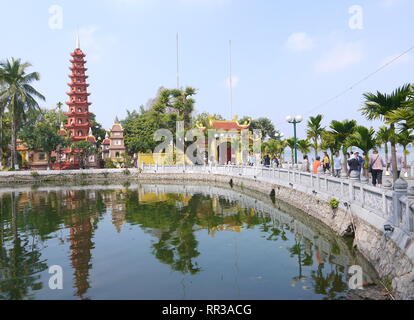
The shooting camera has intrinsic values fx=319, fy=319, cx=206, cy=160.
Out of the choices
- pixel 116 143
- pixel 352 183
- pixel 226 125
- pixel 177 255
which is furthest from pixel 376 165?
pixel 116 143

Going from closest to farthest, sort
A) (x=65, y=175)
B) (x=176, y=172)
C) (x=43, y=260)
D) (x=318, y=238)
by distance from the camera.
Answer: (x=43, y=260), (x=318, y=238), (x=176, y=172), (x=65, y=175)

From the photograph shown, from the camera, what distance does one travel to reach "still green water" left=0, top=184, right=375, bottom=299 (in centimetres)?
703

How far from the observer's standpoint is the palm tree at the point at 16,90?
3800cm

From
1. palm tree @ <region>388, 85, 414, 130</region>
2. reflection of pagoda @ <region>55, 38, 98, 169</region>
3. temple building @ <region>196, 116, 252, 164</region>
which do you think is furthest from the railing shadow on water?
reflection of pagoda @ <region>55, 38, 98, 169</region>

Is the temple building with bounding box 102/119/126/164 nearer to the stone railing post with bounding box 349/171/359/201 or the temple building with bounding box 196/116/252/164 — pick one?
the temple building with bounding box 196/116/252/164

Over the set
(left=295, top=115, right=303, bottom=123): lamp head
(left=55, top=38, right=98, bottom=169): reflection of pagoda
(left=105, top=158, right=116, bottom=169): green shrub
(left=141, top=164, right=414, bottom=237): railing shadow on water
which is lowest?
(left=141, top=164, right=414, bottom=237): railing shadow on water

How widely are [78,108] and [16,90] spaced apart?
12.2m

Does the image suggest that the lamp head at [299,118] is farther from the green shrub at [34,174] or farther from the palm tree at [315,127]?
the green shrub at [34,174]

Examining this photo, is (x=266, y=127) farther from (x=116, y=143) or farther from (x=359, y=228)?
(x=359, y=228)
